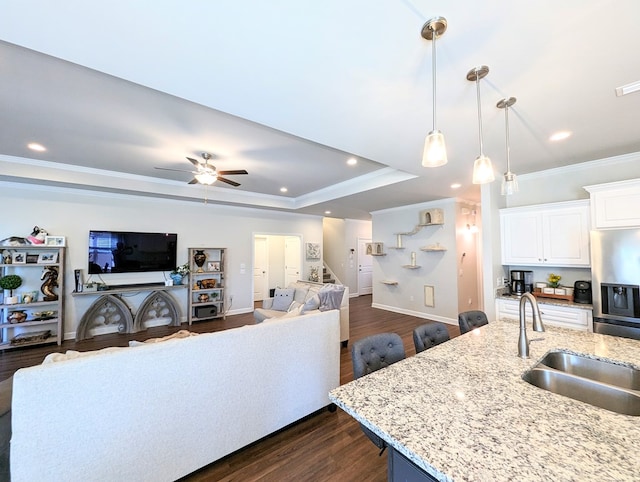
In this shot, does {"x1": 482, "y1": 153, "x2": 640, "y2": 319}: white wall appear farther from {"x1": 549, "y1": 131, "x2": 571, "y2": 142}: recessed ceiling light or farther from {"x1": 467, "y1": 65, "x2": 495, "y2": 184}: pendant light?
{"x1": 467, "y1": 65, "x2": 495, "y2": 184}: pendant light

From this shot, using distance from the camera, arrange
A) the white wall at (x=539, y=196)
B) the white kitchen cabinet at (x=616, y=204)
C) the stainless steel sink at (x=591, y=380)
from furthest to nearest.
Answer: the white wall at (x=539, y=196), the white kitchen cabinet at (x=616, y=204), the stainless steel sink at (x=591, y=380)

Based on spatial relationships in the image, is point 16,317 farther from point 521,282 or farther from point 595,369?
point 521,282

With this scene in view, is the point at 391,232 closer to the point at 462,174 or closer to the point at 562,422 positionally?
the point at 462,174

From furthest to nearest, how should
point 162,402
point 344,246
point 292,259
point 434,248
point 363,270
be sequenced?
point 363,270 → point 344,246 → point 292,259 → point 434,248 → point 162,402

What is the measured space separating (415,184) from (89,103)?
4071 millimetres

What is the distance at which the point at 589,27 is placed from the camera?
135cm

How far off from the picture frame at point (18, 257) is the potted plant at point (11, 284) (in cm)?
22

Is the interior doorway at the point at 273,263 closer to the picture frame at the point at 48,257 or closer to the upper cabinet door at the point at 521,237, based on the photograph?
the picture frame at the point at 48,257

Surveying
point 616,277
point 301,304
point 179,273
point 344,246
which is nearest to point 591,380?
point 616,277

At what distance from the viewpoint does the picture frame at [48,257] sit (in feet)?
14.1

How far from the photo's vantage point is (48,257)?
4.38 m

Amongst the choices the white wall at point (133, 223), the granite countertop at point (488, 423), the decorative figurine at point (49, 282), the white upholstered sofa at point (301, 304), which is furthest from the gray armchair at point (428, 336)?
the decorative figurine at point (49, 282)

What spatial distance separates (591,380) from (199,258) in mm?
5943

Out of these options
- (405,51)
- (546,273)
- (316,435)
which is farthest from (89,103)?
(546,273)
